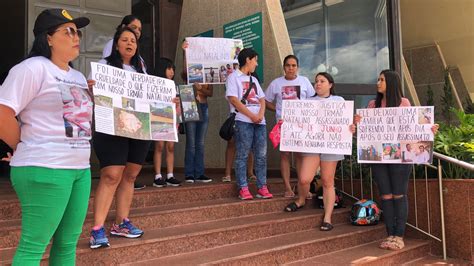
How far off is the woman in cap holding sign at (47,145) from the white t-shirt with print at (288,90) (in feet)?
11.3

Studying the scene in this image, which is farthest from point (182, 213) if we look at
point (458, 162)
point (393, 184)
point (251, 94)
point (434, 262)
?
point (458, 162)

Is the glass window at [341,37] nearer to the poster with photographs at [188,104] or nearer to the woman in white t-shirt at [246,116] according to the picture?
the woman in white t-shirt at [246,116]

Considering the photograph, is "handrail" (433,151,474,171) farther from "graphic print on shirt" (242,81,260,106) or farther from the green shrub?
"graphic print on shirt" (242,81,260,106)

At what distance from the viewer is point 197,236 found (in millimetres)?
4086

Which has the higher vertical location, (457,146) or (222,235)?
(457,146)

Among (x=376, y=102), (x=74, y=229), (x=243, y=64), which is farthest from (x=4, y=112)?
(x=376, y=102)

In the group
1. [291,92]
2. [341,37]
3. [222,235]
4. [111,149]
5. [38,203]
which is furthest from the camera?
[341,37]

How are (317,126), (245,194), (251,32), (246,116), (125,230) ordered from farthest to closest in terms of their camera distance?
(251,32)
(245,194)
(246,116)
(317,126)
(125,230)

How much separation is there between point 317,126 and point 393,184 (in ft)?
3.25

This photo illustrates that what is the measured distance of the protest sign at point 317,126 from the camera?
4.74 m

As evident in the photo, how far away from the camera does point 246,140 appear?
5.11m

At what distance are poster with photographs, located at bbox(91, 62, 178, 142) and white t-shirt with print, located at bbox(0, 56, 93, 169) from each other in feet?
2.27

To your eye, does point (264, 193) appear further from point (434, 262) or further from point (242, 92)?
point (434, 262)

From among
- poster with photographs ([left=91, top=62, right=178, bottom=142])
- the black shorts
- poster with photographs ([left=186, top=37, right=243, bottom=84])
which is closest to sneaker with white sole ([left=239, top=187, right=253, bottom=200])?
poster with photographs ([left=186, top=37, right=243, bottom=84])
